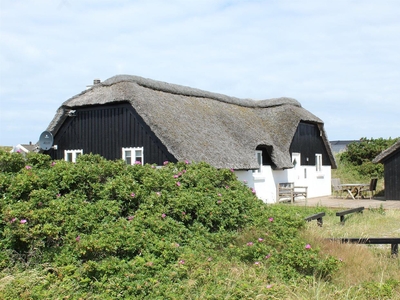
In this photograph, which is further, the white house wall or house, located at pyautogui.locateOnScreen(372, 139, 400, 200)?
house, located at pyautogui.locateOnScreen(372, 139, 400, 200)

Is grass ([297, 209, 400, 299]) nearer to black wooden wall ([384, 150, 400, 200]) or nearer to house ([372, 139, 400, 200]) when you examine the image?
house ([372, 139, 400, 200])

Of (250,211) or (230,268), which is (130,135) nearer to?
(250,211)

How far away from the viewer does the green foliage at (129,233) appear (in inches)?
228

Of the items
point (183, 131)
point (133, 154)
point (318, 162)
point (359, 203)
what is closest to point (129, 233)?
point (183, 131)

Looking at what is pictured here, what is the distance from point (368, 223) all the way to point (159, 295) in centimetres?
897

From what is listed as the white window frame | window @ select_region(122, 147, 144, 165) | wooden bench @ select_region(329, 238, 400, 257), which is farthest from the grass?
the white window frame

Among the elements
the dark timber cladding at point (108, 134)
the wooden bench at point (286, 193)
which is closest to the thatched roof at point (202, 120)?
the dark timber cladding at point (108, 134)

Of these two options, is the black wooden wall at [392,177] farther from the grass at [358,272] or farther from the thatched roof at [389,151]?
the grass at [358,272]

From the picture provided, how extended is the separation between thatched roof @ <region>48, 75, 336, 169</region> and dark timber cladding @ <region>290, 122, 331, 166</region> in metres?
0.59

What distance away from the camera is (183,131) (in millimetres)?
18781

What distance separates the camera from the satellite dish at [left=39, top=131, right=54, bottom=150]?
68.9 ft

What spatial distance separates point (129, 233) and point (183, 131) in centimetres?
1258

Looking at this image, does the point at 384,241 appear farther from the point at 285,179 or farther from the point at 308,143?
the point at 308,143

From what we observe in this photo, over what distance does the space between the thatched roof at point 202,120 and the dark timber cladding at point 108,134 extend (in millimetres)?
421
